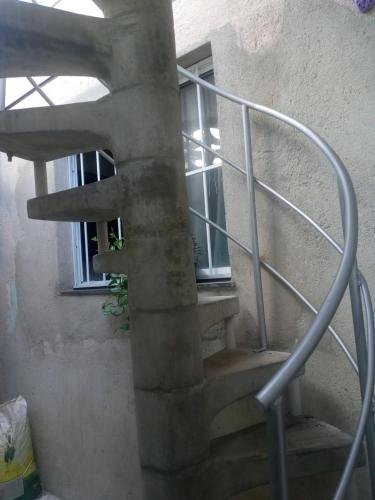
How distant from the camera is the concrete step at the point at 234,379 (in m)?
1.42

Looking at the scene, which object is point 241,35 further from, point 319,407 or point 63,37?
point 319,407

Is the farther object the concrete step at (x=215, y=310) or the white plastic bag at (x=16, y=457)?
the white plastic bag at (x=16, y=457)

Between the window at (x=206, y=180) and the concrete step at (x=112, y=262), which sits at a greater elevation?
the window at (x=206, y=180)

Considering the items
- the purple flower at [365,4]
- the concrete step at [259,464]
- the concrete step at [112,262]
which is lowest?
the concrete step at [259,464]

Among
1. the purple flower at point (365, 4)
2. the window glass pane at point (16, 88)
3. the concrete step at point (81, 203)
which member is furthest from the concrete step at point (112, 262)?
the window glass pane at point (16, 88)

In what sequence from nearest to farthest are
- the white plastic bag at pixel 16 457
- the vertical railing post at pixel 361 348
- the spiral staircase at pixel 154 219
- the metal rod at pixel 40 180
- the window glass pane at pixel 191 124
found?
the vertical railing post at pixel 361 348 < the spiral staircase at pixel 154 219 < the metal rod at pixel 40 180 < the window glass pane at pixel 191 124 < the white plastic bag at pixel 16 457

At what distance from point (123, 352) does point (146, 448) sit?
112 cm

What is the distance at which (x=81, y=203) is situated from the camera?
1.47 meters

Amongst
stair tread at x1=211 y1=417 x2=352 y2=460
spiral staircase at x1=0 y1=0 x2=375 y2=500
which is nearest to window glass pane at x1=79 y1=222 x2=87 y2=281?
spiral staircase at x1=0 y1=0 x2=375 y2=500

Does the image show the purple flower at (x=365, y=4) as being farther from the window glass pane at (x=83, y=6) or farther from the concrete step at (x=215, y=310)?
the window glass pane at (x=83, y=6)

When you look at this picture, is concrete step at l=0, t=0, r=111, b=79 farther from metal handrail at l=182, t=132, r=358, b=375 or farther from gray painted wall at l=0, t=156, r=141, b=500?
gray painted wall at l=0, t=156, r=141, b=500

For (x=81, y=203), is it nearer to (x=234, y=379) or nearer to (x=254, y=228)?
(x=254, y=228)

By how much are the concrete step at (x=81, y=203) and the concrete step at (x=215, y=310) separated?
0.48 meters

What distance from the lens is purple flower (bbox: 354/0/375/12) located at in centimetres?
150
